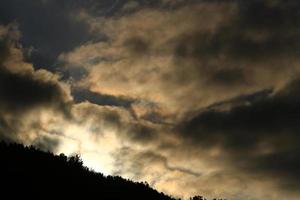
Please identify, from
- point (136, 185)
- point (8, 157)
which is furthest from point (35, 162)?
point (136, 185)

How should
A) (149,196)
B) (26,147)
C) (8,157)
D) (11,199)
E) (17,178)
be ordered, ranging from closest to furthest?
(11,199), (17,178), (8,157), (26,147), (149,196)

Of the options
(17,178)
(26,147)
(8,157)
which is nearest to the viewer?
(17,178)

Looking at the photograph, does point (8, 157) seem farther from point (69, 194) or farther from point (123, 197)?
point (123, 197)

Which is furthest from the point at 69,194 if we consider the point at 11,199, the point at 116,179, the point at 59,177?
the point at 116,179

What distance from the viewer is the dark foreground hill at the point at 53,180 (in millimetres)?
28141

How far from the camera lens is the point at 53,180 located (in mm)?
30906

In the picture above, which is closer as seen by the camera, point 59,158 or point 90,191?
point 90,191

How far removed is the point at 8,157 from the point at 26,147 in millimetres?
3280

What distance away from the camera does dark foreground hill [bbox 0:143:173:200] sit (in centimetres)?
2814

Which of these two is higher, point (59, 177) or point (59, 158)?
point (59, 158)

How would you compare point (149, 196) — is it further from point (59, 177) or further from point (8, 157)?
point (8, 157)

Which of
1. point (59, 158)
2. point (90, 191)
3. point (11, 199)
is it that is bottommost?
point (11, 199)

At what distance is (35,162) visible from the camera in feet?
107

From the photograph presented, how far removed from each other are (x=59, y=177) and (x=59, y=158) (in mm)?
3610
